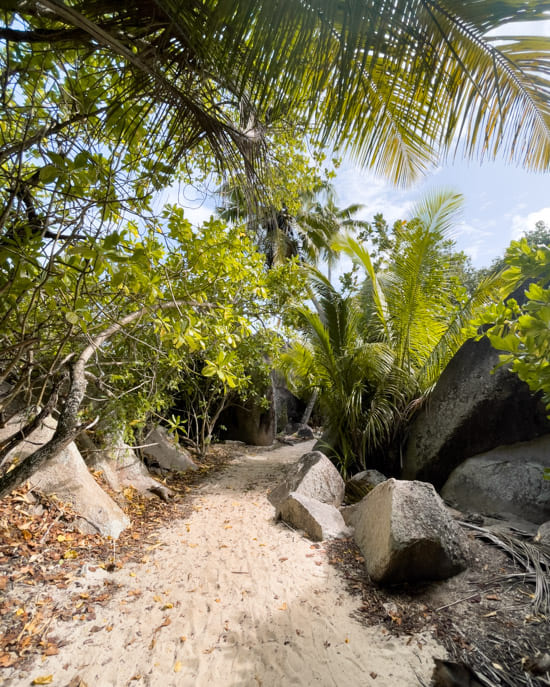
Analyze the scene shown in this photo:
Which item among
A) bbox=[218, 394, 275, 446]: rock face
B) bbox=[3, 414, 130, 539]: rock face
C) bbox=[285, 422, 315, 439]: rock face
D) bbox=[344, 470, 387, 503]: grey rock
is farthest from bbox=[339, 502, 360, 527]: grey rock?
bbox=[285, 422, 315, 439]: rock face

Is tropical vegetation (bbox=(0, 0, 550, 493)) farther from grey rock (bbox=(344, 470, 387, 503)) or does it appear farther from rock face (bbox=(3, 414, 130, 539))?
grey rock (bbox=(344, 470, 387, 503))

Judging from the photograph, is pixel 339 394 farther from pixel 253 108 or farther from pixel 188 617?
pixel 253 108

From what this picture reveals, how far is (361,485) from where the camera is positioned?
5543mm

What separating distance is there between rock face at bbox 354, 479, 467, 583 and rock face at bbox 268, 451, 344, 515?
1.50m

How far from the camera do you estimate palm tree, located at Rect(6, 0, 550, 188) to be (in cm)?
160

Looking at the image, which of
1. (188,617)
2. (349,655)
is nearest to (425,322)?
(349,655)

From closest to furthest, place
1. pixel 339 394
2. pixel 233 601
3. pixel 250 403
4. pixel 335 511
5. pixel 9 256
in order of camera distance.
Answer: pixel 9 256
pixel 233 601
pixel 335 511
pixel 339 394
pixel 250 403

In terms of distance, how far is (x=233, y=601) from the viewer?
9.98ft

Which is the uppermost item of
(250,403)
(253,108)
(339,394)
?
(253,108)

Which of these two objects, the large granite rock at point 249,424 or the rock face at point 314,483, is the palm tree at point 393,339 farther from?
the large granite rock at point 249,424

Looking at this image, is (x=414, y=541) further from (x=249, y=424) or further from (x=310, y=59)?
(x=249, y=424)

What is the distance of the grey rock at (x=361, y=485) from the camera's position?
5441 mm

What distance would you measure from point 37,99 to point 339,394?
18.8 feet

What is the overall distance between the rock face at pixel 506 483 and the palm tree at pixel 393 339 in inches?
52.8
